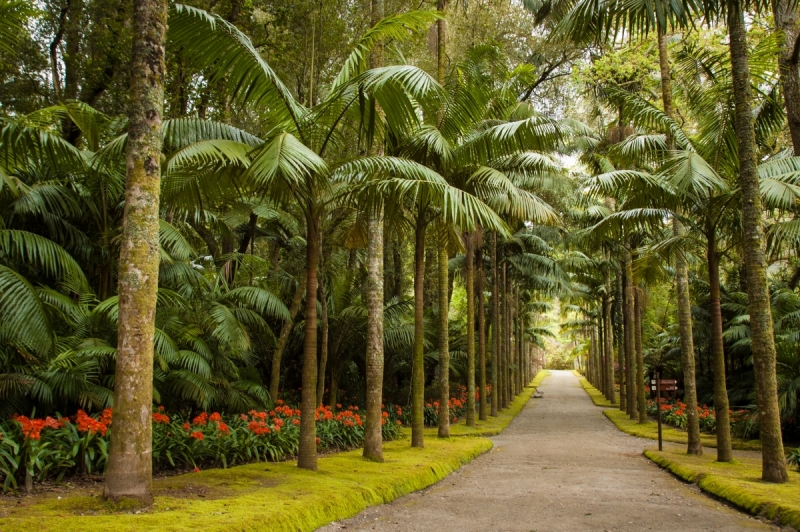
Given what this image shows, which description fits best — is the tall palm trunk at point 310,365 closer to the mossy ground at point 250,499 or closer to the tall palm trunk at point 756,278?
the mossy ground at point 250,499

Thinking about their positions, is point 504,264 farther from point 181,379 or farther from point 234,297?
point 181,379

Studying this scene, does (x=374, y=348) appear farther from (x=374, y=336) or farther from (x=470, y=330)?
(x=470, y=330)

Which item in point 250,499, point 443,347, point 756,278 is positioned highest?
point 756,278

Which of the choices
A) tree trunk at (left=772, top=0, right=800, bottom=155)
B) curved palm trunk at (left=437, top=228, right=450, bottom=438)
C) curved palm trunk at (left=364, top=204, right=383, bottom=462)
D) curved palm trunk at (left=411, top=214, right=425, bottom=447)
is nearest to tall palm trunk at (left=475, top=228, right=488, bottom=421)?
curved palm trunk at (left=437, top=228, right=450, bottom=438)

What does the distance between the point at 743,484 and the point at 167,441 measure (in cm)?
742

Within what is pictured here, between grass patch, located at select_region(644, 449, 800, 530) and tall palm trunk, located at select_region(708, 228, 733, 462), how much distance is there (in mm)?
293

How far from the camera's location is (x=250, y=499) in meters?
5.69

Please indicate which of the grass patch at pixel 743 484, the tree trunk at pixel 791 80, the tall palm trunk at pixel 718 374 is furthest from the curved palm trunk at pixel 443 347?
the tree trunk at pixel 791 80

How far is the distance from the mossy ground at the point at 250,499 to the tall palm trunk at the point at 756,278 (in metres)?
4.50

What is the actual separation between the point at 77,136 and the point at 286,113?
7.41 metres

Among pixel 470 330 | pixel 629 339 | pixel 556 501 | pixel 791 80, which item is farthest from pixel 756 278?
pixel 629 339

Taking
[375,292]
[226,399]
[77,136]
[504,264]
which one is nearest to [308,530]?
[375,292]

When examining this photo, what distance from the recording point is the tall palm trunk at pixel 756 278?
8047mm

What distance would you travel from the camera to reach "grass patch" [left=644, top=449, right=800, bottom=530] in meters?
6.40
